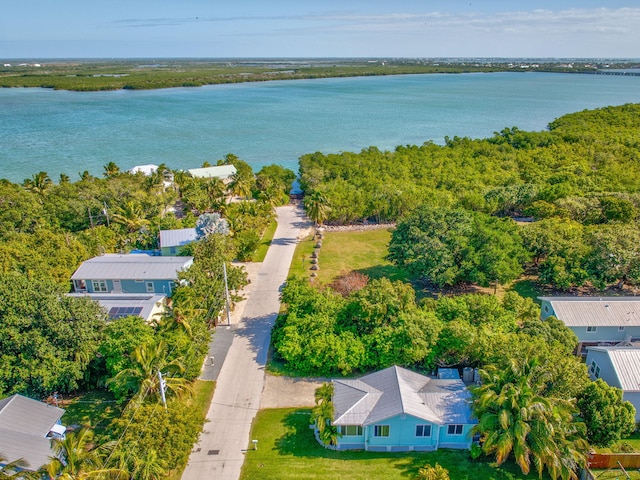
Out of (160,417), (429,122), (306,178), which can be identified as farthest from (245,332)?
(429,122)

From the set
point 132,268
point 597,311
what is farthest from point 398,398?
point 132,268

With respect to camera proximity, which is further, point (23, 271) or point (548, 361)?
point (23, 271)

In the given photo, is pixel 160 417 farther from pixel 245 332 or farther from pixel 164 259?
pixel 164 259

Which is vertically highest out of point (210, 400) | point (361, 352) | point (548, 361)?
point (548, 361)

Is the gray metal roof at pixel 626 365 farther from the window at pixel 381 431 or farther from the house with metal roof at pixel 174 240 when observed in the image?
the house with metal roof at pixel 174 240

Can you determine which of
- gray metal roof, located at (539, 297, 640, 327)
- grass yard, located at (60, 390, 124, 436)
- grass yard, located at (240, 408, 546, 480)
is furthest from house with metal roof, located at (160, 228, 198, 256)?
gray metal roof, located at (539, 297, 640, 327)

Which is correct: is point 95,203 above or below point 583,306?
above
